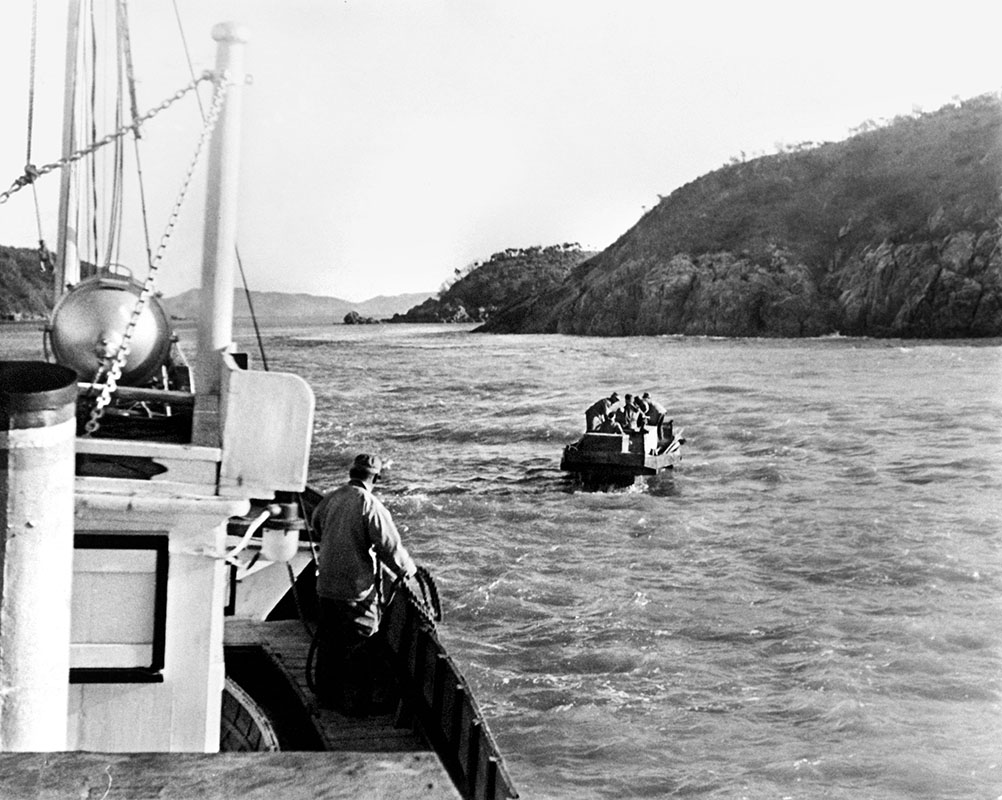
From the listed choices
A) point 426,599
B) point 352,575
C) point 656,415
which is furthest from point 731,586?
point 352,575

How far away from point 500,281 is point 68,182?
12825 centimetres

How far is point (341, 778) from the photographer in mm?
2396

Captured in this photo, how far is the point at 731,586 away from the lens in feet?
72.9

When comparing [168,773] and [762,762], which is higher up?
[168,773]

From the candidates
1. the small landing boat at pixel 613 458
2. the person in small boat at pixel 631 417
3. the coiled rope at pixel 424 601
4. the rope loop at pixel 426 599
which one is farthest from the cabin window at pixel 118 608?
the person in small boat at pixel 631 417

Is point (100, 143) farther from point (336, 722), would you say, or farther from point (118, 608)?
point (336, 722)

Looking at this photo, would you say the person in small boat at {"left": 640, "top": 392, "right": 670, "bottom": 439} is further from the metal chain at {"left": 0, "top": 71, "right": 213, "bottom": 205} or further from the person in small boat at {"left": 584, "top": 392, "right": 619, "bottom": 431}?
the metal chain at {"left": 0, "top": 71, "right": 213, "bottom": 205}

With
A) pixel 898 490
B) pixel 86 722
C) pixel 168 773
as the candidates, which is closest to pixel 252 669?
pixel 86 722

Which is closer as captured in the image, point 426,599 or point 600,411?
point 426,599

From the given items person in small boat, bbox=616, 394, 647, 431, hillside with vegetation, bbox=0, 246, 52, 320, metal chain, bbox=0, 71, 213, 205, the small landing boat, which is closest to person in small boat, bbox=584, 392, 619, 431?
person in small boat, bbox=616, 394, 647, 431

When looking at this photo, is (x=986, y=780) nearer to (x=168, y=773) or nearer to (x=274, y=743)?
(x=274, y=743)

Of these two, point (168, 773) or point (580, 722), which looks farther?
point (580, 722)

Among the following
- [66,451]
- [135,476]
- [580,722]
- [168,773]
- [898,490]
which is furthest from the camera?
[898,490]

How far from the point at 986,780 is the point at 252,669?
952cm
